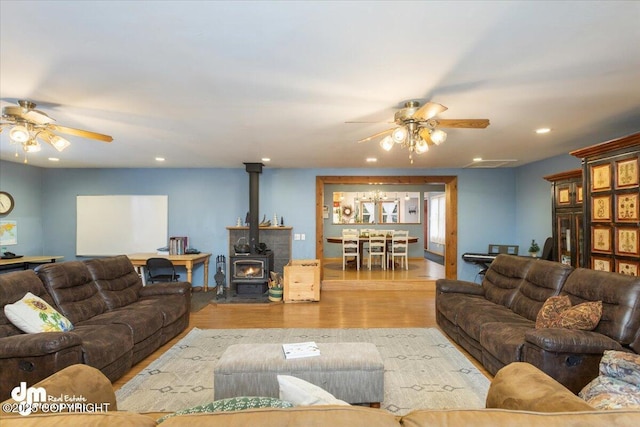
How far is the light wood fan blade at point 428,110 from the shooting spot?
98.1 inches

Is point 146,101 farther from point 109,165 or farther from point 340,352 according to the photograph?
point 109,165

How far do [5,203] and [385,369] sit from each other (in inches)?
278

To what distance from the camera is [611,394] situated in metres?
1.73

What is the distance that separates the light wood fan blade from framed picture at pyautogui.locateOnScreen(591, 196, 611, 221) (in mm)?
2398

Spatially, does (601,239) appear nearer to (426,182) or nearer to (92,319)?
(426,182)

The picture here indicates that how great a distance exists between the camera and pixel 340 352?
8.07ft

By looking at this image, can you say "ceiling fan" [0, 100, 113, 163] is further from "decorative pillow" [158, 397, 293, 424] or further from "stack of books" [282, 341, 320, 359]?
"decorative pillow" [158, 397, 293, 424]

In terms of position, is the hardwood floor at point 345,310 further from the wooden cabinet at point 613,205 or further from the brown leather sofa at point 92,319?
the wooden cabinet at point 613,205

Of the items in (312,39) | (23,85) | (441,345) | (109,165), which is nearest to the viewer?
(312,39)

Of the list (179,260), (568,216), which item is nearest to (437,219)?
(568,216)

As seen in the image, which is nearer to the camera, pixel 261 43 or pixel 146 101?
pixel 261 43

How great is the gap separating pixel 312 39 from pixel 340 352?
209 centimetres

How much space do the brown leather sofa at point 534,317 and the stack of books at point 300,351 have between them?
4.84ft

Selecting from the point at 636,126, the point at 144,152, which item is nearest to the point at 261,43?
the point at 144,152
